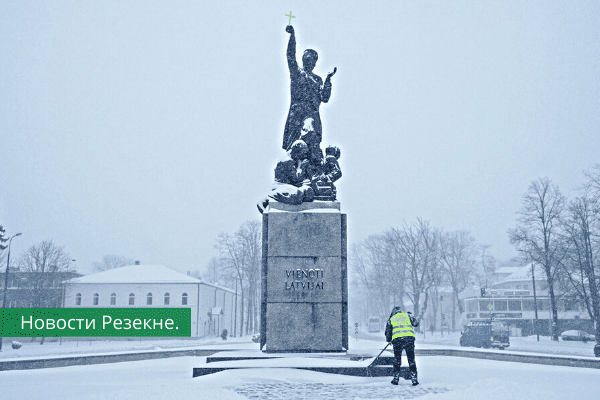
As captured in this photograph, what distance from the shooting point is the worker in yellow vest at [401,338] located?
9070 millimetres

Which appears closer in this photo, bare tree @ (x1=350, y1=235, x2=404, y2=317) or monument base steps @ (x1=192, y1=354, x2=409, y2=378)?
monument base steps @ (x1=192, y1=354, x2=409, y2=378)

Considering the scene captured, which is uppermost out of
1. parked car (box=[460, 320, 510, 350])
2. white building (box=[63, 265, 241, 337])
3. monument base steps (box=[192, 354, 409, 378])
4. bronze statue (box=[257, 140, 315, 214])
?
bronze statue (box=[257, 140, 315, 214])

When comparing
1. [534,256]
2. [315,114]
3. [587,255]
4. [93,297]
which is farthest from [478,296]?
[315,114]

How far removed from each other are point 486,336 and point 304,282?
24123 mm

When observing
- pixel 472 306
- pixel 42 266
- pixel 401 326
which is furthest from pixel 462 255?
pixel 401 326

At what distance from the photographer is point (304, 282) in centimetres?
1095

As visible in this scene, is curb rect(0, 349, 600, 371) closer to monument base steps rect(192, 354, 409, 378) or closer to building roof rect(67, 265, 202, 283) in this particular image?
monument base steps rect(192, 354, 409, 378)

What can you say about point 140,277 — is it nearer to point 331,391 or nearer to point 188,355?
point 188,355

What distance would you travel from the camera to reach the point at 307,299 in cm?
1089

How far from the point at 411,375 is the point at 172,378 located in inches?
172

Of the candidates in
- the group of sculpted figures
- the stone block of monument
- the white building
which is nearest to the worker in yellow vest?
the stone block of monument

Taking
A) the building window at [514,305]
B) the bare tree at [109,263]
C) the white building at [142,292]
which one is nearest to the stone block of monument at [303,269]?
the white building at [142,292]

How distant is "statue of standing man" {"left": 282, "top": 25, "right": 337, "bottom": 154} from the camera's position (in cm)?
1266

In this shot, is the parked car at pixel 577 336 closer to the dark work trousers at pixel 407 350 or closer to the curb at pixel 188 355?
the curb at pixel 188 355
